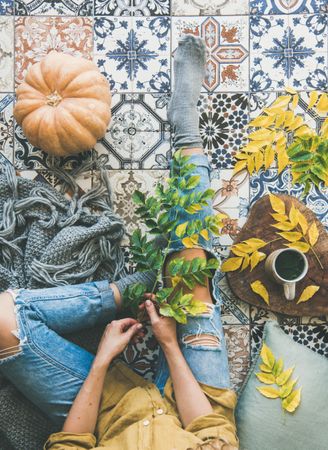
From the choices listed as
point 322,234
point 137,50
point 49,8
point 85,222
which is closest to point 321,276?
point 322,234

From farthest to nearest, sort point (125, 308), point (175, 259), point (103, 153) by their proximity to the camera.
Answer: point (103, 153) → point (125, 308) → point (175, 259)

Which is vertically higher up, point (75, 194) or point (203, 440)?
point (75, 194)

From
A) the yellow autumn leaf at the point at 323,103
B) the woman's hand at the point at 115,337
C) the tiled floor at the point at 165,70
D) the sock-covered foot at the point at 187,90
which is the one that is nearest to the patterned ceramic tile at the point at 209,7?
the tiled floor at the point at 165,70

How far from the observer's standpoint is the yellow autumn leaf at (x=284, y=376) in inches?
66.8

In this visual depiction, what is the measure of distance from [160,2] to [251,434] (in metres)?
1.34

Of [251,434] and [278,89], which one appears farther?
[278,89]

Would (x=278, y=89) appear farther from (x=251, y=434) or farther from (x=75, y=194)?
(x=251, y=434)

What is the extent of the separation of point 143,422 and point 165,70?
3.51 ft

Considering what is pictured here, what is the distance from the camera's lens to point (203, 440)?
1.40m

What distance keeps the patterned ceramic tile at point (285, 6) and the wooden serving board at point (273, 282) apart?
61cm

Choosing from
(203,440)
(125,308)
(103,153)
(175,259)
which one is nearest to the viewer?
(203,440)

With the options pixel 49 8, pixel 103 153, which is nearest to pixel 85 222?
pixel 103 153

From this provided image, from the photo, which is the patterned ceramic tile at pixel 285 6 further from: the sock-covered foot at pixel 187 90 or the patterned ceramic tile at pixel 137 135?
the patterned ceramic tile at pixel 137 135

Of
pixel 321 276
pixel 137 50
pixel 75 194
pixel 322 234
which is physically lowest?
pixel 321 276
